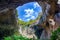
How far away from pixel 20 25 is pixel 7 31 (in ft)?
3.62

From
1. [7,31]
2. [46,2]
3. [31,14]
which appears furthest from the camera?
[31,14]

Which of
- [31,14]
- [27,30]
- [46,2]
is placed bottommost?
[27,30]

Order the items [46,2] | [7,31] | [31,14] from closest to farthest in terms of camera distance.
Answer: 1. [7,31]
2. [46,2]
3. [31,14]

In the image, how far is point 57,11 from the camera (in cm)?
476

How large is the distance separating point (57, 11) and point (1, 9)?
1.39 metres

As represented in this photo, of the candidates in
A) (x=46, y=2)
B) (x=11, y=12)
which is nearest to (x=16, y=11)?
(x=11, y=12)

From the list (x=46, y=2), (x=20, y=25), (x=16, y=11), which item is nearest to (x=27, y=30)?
(x=20, y=25)

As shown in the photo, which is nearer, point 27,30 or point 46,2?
point 46,2

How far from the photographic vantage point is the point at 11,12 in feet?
17.9

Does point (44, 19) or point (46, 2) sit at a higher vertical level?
point (46, 2)

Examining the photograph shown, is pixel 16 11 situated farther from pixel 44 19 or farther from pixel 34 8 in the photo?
pixel 44 19

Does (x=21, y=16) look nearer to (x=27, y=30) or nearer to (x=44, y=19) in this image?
(x=27, y=30)

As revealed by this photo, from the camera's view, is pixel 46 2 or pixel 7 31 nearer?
pixel 7 31

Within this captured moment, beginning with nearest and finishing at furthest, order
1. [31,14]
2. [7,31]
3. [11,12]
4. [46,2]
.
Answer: [7,31] → [46,2] → [11,12] → [31,14]
